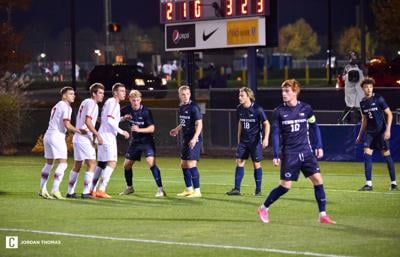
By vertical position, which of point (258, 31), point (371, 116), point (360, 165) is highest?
point (258, 31)

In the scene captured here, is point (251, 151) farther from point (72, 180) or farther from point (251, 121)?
point (72, 180)

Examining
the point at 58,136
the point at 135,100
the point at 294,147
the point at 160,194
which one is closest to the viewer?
the point at 294,147

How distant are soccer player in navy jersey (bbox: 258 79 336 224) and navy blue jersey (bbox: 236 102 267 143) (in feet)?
13.1

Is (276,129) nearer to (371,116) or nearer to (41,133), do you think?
(371,116)

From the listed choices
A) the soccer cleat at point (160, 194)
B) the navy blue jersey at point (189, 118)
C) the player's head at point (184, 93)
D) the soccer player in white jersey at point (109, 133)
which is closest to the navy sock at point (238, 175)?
the navy blue jersey at point (189, 118)

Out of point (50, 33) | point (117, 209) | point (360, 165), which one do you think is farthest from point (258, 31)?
point (50, 33)

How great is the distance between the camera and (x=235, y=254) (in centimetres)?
1155

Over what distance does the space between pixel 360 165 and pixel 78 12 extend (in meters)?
99.1

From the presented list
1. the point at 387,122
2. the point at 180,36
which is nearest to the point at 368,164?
the point at 387,122

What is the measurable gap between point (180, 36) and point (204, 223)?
1568cm

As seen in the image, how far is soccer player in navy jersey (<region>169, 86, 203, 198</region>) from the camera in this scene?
1817cm

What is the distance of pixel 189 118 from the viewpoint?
1830 centimetres

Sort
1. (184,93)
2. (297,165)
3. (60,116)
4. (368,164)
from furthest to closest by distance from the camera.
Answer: (368,164)
(184,93)
(60,116)
(297,165)

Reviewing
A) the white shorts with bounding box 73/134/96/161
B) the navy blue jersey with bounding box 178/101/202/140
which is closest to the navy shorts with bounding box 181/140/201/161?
the navy blue jersey with bounding box 178/101/202/140
